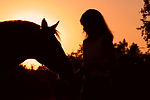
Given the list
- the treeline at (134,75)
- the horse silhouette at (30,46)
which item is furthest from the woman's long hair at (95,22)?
the treeline at (134,75)

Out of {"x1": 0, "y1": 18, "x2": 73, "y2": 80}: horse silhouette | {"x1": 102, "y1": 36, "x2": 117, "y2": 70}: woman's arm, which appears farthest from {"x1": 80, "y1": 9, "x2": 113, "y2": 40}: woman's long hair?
{"x1": 0, "y1": 18, "x2": 73, "y2": 80}: horse silhouette

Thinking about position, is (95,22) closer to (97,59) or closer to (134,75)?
(97,59)

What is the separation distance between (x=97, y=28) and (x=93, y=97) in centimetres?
111

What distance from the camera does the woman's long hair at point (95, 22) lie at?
9.92 ft

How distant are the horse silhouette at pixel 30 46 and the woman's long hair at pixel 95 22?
696 millimetres

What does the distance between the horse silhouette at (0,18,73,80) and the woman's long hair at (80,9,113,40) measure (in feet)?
2.28

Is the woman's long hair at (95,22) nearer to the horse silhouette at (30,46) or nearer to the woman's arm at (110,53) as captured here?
the woman's arm at (110,53)

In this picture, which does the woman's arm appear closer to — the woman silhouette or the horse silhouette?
the woman silhouette

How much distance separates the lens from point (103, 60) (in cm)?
285

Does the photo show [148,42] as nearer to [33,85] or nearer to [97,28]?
[33,85]

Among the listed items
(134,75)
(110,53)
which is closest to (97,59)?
(110,53)

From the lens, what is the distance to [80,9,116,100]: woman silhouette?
2.77 m

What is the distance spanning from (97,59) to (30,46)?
1285 millimetres

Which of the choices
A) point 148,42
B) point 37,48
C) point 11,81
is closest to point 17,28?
point 37,48
